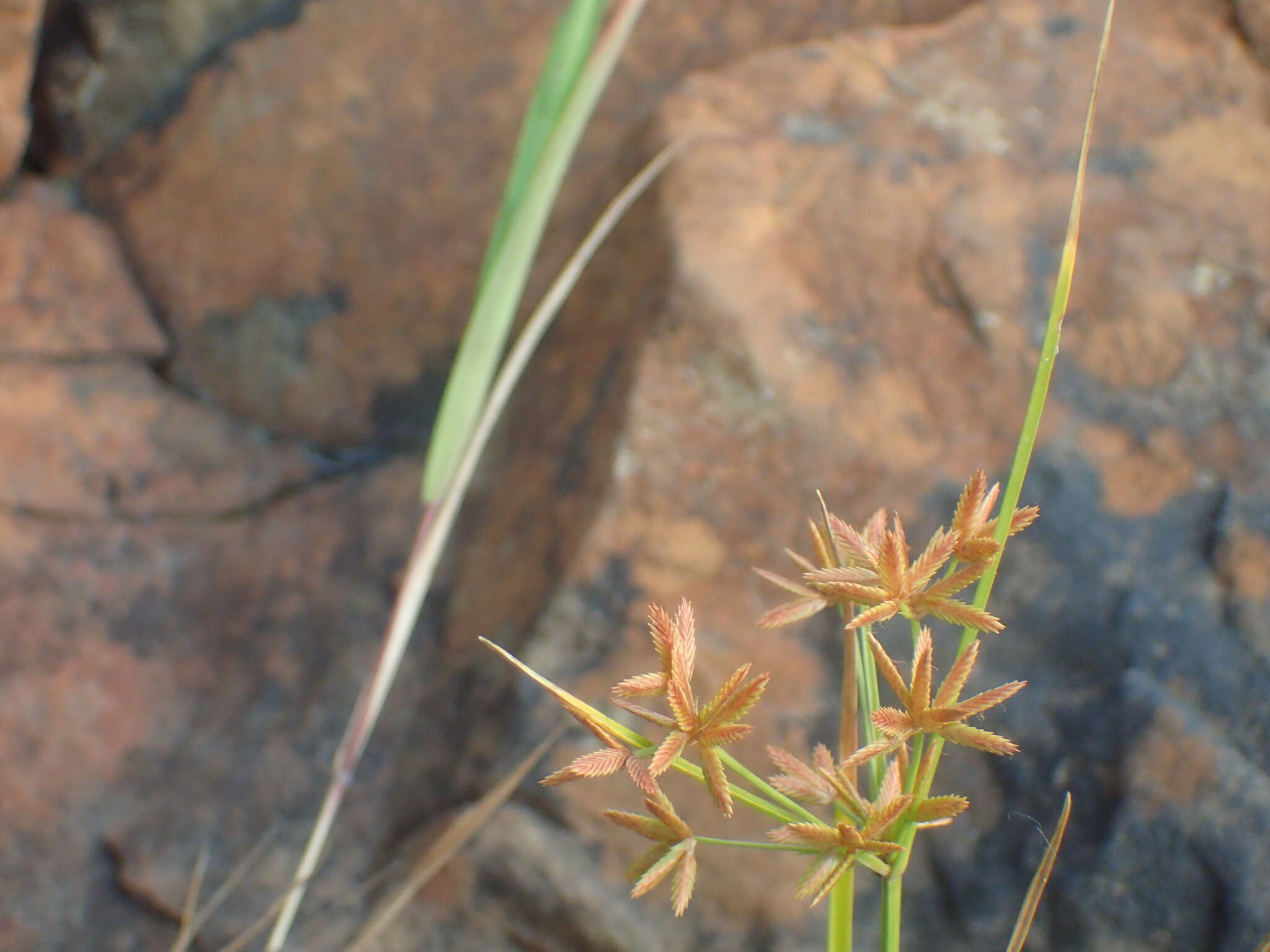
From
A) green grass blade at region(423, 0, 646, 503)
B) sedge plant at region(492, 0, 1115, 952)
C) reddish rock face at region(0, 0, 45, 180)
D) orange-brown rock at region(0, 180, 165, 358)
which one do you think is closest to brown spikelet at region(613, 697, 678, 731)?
sedge plant at region(492, 0, 1115, 952)

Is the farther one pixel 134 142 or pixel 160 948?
pixel 134 142

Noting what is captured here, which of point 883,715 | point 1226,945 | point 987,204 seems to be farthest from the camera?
point 987,204

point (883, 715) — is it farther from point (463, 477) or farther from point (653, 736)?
point (463, 477)

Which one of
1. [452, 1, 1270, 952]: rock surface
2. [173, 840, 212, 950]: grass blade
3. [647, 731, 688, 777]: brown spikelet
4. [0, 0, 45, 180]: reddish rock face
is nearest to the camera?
[647, 731, 688, 777]: brown spikelet

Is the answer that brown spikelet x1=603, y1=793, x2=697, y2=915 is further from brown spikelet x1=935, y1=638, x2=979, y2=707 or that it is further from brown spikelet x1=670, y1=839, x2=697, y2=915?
brown spikelet x1=935, y1=638, x2=979, y2=707

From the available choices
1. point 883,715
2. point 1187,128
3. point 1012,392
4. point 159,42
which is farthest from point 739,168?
point 159,42

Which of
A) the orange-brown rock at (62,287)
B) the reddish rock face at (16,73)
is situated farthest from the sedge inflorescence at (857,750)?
the reddish rock face at (16,73)

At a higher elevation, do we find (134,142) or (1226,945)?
(134,142)
